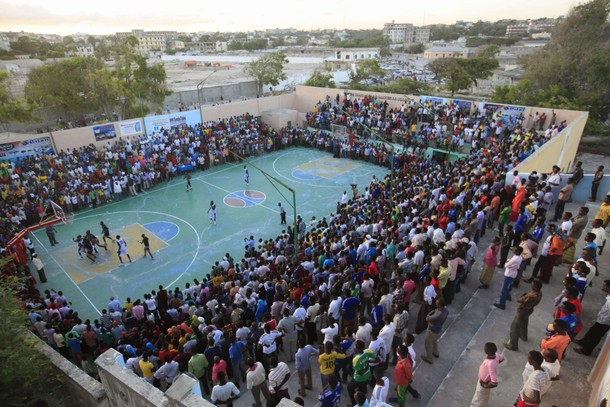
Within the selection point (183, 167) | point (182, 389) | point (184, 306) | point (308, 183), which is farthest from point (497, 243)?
point (183, 167)

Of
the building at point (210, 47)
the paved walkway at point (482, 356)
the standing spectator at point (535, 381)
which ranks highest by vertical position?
the standing spectator at point (535, 381)

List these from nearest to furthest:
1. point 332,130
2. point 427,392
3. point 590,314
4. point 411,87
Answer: point 427,392 → point 590,314 → point 332,130 → point 411,87

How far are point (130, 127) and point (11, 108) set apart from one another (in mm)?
10462

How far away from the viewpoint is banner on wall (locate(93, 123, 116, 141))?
26873 millimetres

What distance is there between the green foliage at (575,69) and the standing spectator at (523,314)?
1156 inches

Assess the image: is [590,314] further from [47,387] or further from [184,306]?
[47,387]

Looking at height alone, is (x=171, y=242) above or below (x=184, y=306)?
below

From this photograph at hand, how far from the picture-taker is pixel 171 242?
19.0 m

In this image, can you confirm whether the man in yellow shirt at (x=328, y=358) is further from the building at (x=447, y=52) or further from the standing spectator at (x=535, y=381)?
the building at (x=447, y=52)

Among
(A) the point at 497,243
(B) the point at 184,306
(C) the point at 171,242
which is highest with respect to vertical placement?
(A) the point at 497,243

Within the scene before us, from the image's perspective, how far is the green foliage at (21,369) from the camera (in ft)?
20.2

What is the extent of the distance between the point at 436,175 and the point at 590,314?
1122 centimetres

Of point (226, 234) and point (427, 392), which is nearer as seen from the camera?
point (427, 392)

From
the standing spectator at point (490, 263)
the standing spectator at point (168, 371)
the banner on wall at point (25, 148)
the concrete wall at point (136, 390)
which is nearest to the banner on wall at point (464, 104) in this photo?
the standing spectator at point (490, 263)
